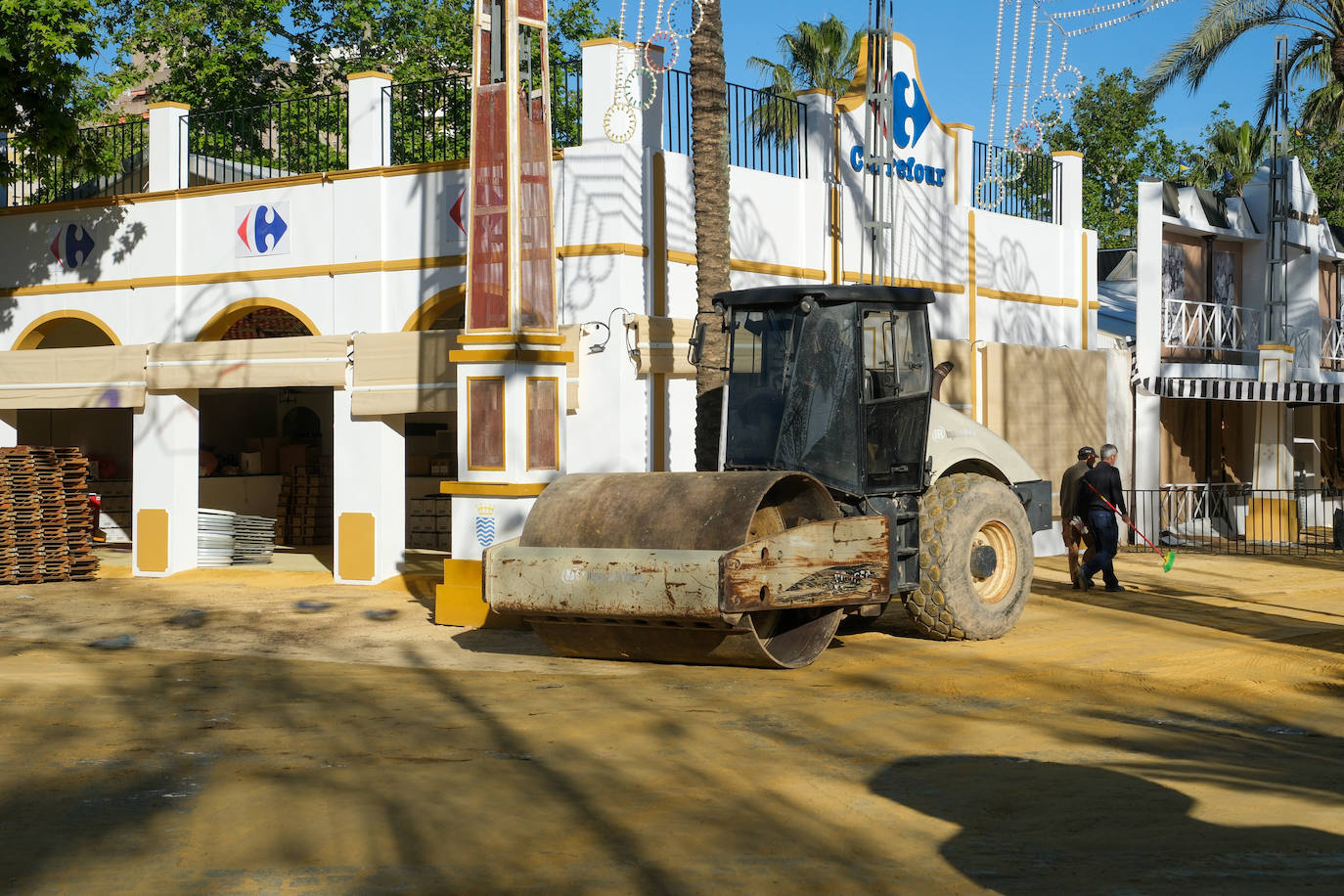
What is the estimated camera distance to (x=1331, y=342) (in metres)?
28.3

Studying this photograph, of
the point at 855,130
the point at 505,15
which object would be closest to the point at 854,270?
the point at 855,130

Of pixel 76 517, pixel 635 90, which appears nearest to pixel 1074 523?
pixel 635 90

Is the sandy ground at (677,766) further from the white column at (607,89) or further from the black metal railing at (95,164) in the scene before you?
the black metal railing at (95,164)

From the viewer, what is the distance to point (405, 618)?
15211mm

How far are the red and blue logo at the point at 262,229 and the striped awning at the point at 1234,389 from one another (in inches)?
544

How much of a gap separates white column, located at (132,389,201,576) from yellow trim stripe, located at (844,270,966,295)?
8951 millimetres

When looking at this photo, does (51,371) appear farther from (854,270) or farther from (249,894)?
(249,894)

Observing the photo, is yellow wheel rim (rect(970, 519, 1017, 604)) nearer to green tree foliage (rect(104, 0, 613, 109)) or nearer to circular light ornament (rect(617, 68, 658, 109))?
circular light ornament (rect(617, 68, 658, 109))

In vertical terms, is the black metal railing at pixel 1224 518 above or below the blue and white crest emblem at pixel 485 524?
below

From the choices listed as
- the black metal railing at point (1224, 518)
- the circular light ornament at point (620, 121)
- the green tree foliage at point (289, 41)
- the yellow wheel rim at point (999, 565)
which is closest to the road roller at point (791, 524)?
the yellow wheel rim at point (999, 565)

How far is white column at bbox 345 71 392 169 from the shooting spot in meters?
18.6

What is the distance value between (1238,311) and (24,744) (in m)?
23.2

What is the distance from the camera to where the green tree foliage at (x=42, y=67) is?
60.2 feet

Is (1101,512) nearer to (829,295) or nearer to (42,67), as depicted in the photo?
(829,295)
